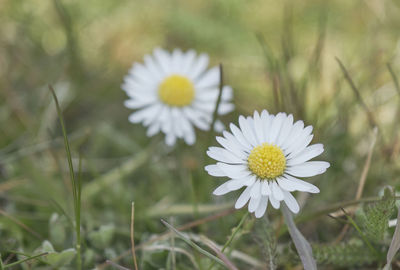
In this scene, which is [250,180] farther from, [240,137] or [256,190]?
[240,137]

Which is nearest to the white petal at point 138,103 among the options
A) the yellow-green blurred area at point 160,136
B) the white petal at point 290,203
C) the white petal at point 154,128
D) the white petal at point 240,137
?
the white petal at point 154,128

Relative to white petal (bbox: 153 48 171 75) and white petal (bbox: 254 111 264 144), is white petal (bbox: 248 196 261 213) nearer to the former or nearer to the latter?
white petal (bbox: 254 111 264 144)

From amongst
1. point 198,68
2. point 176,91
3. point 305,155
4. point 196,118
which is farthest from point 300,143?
point 198,68

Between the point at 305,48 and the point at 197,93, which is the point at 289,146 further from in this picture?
the point at 305,48

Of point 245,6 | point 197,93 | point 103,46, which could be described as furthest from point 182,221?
point 245,6

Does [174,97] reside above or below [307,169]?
above

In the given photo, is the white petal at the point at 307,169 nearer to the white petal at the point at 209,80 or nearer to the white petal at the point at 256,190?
the white petal at the point at 256,190

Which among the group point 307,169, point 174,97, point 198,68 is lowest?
point 307,169
